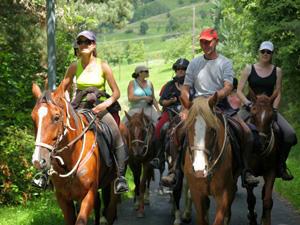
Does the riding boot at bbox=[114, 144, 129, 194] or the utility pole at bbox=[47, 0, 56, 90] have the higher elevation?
the utility pole at bbox=[47, 0, 56, 90]

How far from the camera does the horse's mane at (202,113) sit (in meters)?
5.91

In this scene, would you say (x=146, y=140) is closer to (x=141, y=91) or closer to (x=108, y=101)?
(x=141, y=91)

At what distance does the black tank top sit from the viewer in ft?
28.8

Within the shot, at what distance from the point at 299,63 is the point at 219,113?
7971mm

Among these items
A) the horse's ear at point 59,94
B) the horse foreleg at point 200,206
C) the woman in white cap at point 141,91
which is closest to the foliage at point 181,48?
the woman in white cap at point 141,91

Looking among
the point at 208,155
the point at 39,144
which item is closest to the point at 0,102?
the point at 39,144

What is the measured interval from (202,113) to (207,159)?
0.58 m

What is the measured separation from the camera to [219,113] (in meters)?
6.67

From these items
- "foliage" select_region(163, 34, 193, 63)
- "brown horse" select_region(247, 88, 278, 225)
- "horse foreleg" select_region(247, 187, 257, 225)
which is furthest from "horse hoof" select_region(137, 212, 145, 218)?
"foliage" select_region(163, 34, 193, 63)

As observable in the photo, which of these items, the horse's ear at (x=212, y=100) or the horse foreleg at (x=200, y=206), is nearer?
the horse's ear at (x=212, y=100)

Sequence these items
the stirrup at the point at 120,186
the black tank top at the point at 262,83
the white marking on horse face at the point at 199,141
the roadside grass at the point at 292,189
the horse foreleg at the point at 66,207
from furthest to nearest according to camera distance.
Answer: the roadside grass at the point at 292,189, the black tank top at the point at 262,83, the stirrup at the point at 120,186, the horse foreleg at the point at 66,207, the white marking on horse face at the point at 199,141

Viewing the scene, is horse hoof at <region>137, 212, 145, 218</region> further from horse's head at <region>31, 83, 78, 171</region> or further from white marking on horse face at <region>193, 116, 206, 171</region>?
horse's head at <region>31, 83, 78, 171</region>

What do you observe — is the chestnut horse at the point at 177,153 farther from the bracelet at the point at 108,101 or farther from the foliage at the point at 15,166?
the foliage at the point at 15,166

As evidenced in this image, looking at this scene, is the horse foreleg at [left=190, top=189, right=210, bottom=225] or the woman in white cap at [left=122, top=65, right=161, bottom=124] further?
the woman in white cap at [left=122, top=65, right=161, bottom=124]
